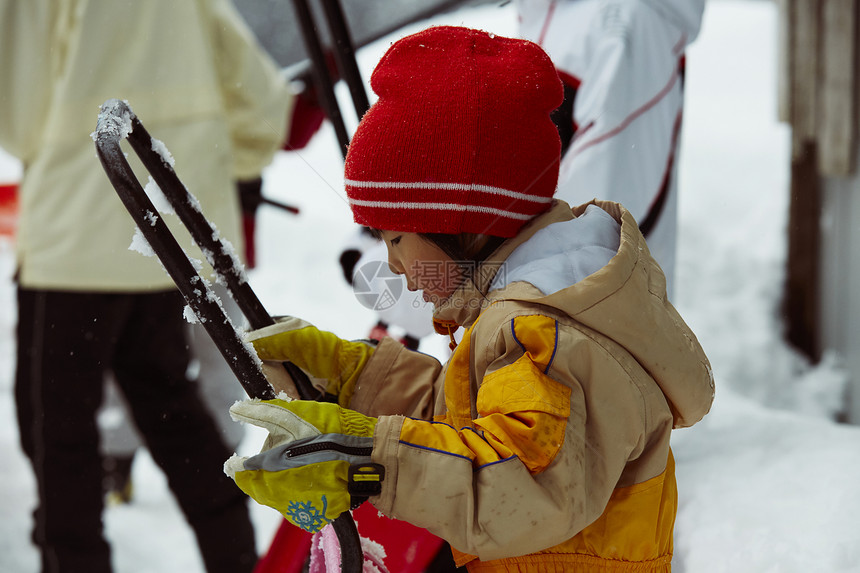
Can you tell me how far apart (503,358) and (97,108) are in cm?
88

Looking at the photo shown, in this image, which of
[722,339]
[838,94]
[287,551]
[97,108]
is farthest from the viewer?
[722,339]

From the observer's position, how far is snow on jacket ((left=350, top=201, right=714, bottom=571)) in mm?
686

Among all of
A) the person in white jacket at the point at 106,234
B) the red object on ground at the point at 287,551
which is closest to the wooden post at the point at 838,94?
the person in white jacket at the point at 106,234

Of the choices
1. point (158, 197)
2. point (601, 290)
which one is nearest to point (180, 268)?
point (158, 197)

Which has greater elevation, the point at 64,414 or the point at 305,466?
the point at 305,466

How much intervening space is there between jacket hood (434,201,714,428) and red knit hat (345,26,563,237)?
4 centimetres

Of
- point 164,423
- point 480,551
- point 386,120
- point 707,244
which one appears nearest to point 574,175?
point 386,120

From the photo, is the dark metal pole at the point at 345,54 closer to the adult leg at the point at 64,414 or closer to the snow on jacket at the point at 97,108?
the snow on jacket at the point at 97,108

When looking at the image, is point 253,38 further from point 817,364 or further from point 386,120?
point 817,364

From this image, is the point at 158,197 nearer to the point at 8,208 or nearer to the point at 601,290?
the point at 601,290

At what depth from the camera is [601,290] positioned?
0.73 meters

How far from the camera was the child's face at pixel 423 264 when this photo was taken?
2.61 feet

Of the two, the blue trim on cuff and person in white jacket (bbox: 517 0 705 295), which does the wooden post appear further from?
the blue trim on cuff

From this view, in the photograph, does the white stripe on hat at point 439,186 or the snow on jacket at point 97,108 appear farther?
the snow on jacket at point 97,108
